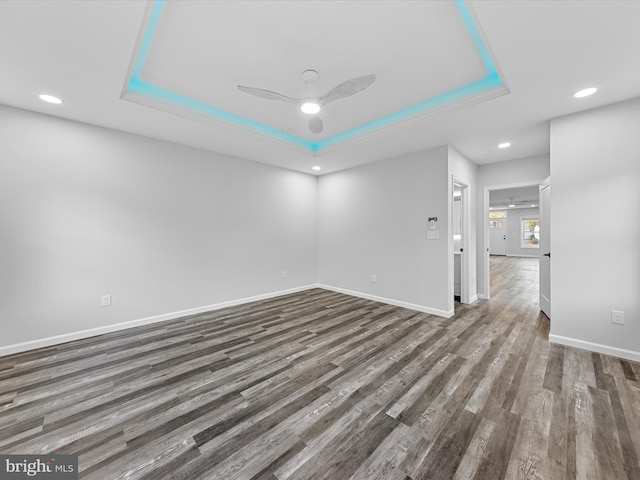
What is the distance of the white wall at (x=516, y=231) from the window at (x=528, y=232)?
0.15 m

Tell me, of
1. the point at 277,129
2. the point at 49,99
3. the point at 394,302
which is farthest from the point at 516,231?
the point at 49,99

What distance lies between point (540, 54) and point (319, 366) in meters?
3.19

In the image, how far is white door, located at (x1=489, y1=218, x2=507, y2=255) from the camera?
525 inches

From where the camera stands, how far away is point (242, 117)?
335 centimetres

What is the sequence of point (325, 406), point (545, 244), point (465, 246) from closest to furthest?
point (325, 406)
point (545, 244)
point (465, 246)

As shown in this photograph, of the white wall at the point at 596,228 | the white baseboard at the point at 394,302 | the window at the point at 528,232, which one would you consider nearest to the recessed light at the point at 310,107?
the white wall at the point at 596,228

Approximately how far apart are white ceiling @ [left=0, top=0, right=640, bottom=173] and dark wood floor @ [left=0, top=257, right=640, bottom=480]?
266 cm

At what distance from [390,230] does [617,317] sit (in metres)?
2.86

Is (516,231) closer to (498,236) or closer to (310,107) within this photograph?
(498,236)

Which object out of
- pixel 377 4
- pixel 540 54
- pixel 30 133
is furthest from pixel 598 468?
pixel 30 133

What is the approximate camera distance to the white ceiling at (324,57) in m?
1.63

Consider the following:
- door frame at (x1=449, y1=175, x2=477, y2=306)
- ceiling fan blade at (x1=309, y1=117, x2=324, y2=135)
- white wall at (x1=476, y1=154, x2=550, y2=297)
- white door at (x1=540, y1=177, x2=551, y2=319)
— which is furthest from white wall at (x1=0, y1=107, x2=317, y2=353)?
white door at (x1=540, y1=177, x2=551, y2=319)

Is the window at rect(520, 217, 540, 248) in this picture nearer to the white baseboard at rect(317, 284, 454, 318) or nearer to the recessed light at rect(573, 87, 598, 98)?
the white baseboard at rect(317, 284, 454, 318)

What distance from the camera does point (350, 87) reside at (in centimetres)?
208
